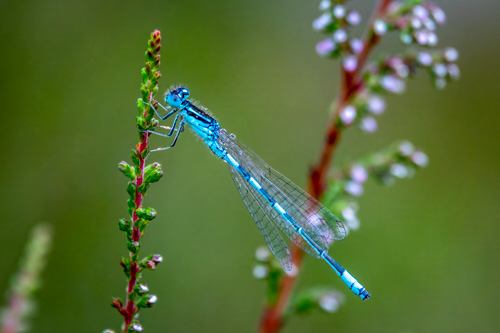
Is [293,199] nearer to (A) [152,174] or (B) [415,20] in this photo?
(B) [415,20]

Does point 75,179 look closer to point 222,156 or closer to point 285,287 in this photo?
point 222,156

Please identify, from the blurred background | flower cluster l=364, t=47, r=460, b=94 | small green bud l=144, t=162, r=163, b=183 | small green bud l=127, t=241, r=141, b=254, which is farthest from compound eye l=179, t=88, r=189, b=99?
small green bud l=127, t=241, r=141, b=254

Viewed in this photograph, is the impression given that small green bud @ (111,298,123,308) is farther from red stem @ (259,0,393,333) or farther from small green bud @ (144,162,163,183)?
red stem @ (259,0,393,333)

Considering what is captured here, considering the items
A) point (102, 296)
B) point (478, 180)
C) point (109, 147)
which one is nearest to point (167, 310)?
point (102, 296)

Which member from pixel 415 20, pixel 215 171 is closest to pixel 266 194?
pixel 415 20

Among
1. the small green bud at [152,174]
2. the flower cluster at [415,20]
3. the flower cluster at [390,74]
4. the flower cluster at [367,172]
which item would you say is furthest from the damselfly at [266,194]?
the small green bud at [152,174]
